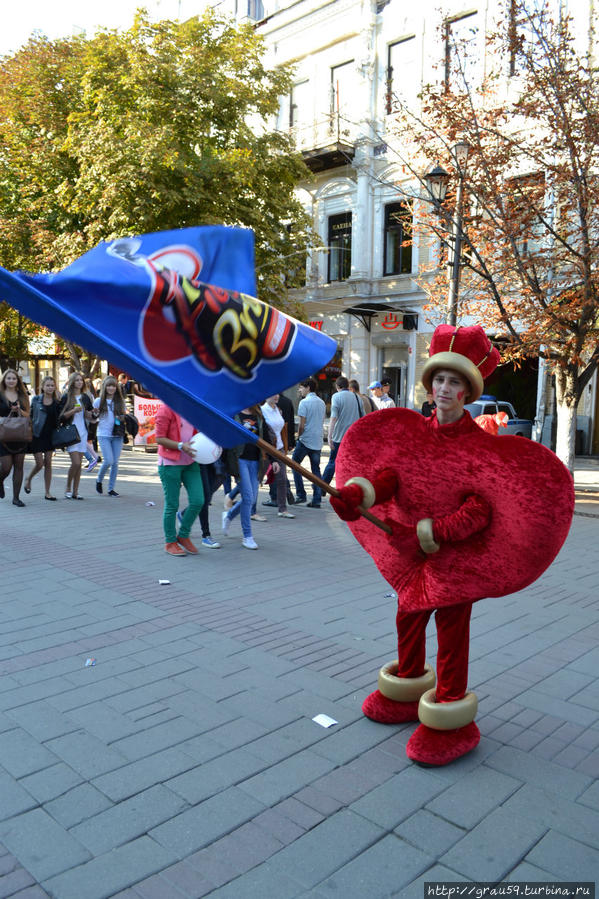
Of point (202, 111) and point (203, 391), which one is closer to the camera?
point (203, 391)

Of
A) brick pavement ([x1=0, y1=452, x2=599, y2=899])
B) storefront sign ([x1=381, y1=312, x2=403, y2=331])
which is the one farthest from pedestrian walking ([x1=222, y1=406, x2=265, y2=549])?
storefront sign ([x1=381, y1=312, x2=403, y2=331])

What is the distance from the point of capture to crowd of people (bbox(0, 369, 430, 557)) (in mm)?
7004

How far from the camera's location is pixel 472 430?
3.31 m

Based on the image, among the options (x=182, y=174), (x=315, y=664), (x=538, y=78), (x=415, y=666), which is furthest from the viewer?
(x=182, y=174)

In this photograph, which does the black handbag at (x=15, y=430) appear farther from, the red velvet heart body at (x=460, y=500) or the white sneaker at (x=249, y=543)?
the red velvet heart body at (x=460, y=500)

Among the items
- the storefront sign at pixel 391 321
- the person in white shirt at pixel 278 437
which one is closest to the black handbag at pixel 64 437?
the person in white shirt at pixel 278 437

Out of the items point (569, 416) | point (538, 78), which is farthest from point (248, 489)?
point (538, 78)

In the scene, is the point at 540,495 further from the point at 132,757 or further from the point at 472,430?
the point at 132,757

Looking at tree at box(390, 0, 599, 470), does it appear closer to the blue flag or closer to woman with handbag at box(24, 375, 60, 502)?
woman with handbag at box(24, 375, 60, 502)

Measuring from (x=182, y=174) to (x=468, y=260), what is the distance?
25.6 feet

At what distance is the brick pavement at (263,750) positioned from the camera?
8.29 feet

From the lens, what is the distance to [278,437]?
891 centimetres

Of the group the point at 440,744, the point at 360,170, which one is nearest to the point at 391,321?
the point at 360,170

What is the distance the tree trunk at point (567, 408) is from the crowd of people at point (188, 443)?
2999 millimetres
